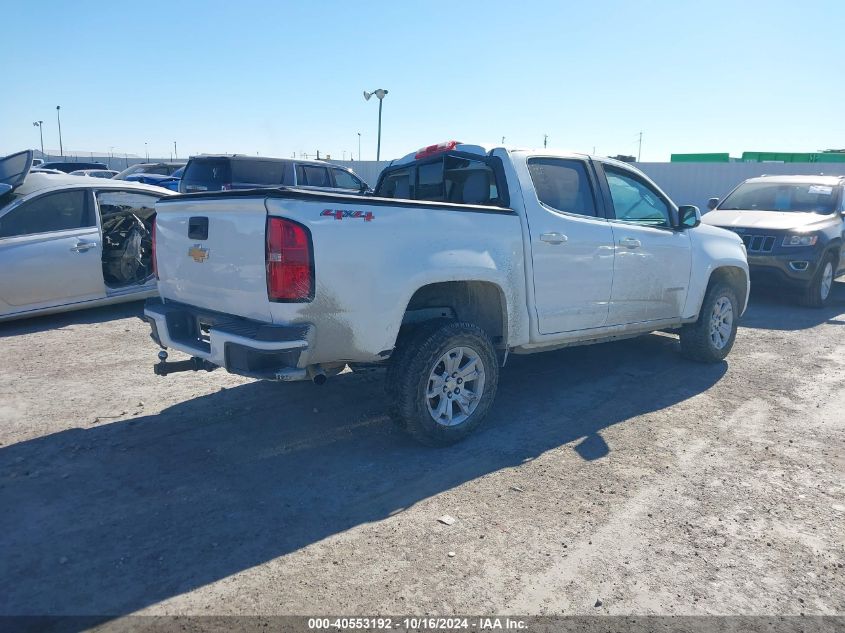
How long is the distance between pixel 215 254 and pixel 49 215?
4514mm

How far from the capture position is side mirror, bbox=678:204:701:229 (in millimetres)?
6066

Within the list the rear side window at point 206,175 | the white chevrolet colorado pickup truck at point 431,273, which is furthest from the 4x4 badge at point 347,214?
the rear side window at point 206,175

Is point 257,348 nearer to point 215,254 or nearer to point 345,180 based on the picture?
point 215,254

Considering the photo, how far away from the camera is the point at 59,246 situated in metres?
7.25

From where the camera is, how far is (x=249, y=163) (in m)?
13.5

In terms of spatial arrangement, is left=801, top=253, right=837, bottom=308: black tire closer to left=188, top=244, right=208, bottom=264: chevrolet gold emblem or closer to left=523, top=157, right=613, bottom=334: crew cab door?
left=523, top=157, right=613, bottom=334: crew cab door

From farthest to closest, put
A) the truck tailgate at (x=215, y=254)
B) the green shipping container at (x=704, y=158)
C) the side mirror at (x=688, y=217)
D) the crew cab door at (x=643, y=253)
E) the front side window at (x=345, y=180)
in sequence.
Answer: the green shipping container at (x=704, y=158) → the front side window at (x=345, y=180) → the side mirror at (x=688, y=217) → the crew cab door at (x=643, y=253) → the truck tailgate at (x=215, y=254)

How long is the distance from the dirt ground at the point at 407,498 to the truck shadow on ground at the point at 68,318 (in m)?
1.34

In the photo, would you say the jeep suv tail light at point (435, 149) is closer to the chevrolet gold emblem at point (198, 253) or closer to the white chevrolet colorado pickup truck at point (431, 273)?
the white chevrolet colorado pickup truck at point (431, 273)

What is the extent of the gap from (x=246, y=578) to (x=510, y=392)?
10.3 ft

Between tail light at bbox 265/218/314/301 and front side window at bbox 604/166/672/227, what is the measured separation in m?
3.02

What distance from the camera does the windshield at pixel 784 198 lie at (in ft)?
35.0

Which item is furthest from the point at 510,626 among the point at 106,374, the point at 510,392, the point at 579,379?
the point at 106,374

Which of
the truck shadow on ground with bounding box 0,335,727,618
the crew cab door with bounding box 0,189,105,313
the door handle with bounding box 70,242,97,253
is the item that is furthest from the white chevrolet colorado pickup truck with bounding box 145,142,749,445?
the door handle with bounding box 70,242,97,253
